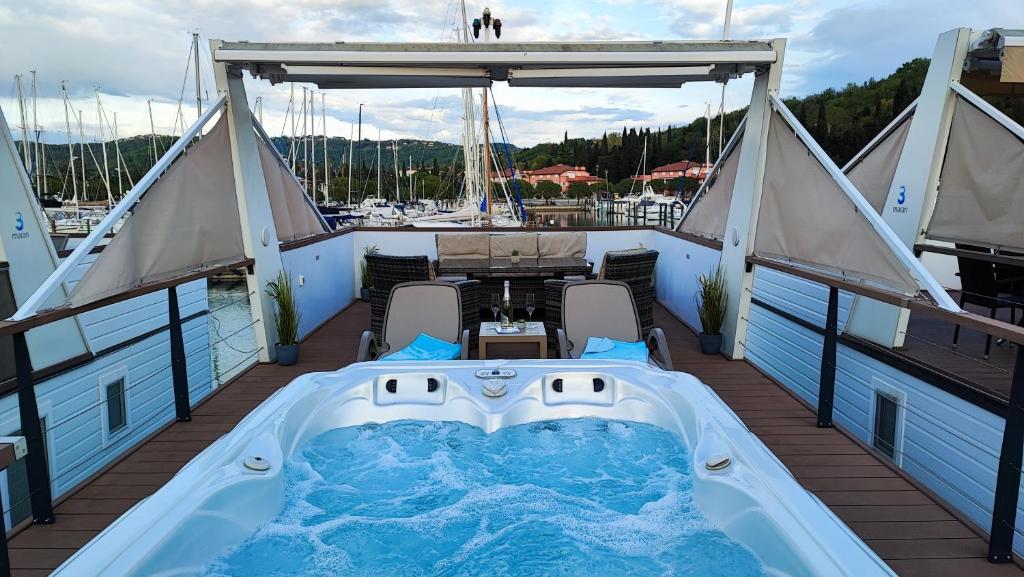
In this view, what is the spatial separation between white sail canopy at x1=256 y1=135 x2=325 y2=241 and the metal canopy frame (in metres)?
1.16

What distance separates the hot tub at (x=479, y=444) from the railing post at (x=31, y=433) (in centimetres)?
53

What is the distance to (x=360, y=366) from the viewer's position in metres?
3.78

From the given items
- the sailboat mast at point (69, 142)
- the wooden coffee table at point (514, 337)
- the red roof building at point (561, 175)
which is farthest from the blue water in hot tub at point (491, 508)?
the red roof building at point (561, 175)

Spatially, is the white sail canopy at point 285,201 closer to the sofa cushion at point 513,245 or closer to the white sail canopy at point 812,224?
the sofa cushion at point 513,245

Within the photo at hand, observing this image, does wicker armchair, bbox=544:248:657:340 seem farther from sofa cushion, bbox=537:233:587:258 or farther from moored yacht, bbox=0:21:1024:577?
sofa cushion, bbox=537:233:587:258

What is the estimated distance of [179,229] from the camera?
4.01 metres

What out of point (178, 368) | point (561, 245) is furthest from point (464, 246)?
point (178, 368)

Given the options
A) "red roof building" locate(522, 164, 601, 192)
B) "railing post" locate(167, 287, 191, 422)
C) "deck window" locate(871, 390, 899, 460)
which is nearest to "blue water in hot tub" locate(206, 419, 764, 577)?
"railing post" locate(167, 287, 191, 422)

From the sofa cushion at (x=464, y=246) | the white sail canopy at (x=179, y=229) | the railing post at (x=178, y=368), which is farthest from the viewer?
the sofa cushion at (x=464, y=246)

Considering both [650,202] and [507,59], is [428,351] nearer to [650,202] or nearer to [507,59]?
[507,59]

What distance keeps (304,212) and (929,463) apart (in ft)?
18.8

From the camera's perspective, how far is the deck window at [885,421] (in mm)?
3805

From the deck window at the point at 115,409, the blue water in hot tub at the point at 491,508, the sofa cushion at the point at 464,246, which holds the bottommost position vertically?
the deck window at the point at 115,409

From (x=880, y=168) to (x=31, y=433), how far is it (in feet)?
19.2
